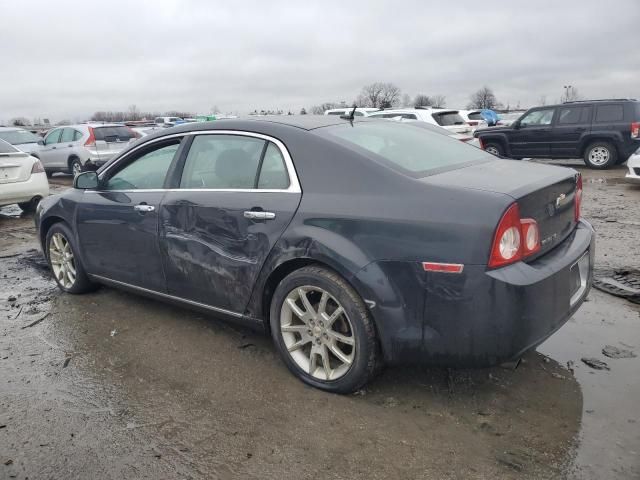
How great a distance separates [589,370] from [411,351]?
1.31m

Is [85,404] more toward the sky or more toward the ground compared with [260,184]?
more toward the ground

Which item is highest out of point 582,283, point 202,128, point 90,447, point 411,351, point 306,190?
point 202,128

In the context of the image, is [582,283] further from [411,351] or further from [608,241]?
[608,241]

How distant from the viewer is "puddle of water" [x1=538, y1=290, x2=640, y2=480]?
7.86ft

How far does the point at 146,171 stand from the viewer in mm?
4082

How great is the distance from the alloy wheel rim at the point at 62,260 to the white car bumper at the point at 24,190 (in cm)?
434

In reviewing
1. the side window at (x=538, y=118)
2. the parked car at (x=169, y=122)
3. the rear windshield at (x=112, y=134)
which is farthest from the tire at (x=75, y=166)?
the side window at (x=538, y=118)

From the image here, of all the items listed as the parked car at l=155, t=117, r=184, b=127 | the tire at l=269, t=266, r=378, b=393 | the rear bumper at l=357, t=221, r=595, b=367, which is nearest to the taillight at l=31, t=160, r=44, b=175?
the tire at l=269, t=266, r=378, b=393

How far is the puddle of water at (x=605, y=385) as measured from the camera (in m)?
2.40

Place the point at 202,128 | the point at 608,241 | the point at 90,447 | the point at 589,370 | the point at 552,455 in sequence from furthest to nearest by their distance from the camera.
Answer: the point at 608,241 < the point at 202,128 < the point at 589,370 < the point at 90,447 < the point at 552,455

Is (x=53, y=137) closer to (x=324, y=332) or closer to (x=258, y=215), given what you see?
(x=258, y=215)

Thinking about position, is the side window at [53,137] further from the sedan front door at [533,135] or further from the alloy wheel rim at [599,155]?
the alloy wheel rim at [599,155]

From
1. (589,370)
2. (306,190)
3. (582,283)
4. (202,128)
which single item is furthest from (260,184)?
(589,370)

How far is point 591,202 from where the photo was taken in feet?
29.7
